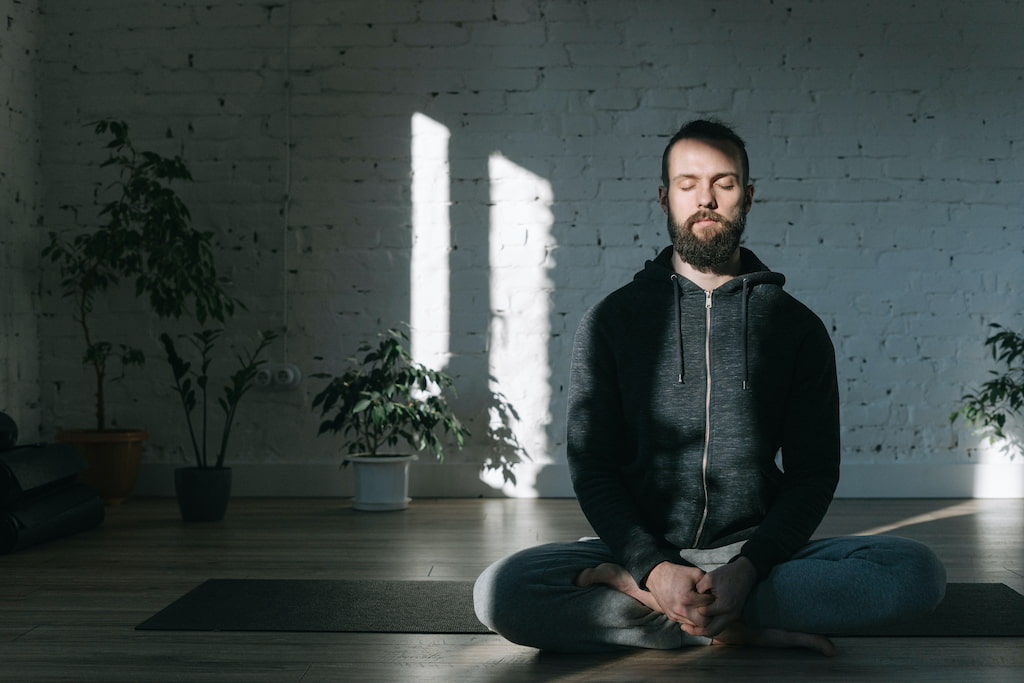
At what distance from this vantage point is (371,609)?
8.39 feet

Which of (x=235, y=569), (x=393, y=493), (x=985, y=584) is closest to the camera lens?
(x=985, y=584)

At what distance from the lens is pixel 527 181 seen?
4688mm

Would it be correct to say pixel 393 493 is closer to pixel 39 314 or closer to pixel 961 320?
pixel 39 314

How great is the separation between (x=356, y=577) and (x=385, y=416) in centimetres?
117

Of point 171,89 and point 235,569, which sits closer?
point 235,569

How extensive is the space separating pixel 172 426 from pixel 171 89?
150 cm

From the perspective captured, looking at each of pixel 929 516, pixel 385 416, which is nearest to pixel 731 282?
pixel 385 416

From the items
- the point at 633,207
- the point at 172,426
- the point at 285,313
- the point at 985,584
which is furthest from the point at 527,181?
the point at 985,584

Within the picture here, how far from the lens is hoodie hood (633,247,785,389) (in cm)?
214

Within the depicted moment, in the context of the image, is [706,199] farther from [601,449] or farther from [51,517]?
[51,517]

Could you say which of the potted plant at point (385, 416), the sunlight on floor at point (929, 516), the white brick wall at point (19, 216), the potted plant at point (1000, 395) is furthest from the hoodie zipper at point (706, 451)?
the white brick wall at point (19, 216)

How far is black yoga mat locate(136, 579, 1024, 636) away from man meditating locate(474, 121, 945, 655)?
0.29 meters

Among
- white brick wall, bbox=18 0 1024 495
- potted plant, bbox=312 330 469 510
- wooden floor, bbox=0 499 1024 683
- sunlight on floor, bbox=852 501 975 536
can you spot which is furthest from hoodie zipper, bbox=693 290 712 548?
white brick wall, bbox=18 0 1024 495

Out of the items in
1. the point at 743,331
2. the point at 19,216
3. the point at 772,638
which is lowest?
the point at 772,638
